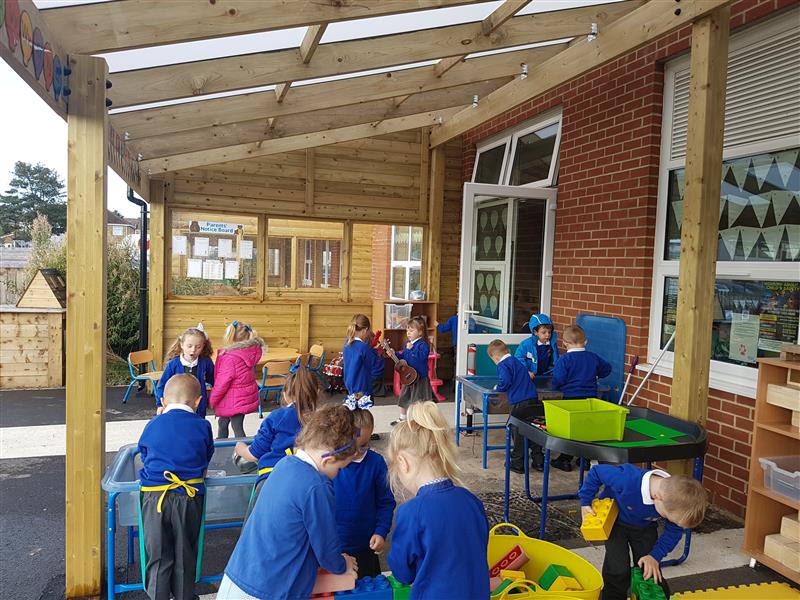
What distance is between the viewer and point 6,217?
107 feet

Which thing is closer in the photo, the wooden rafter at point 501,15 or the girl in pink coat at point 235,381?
the wooden rafter at point 501,15

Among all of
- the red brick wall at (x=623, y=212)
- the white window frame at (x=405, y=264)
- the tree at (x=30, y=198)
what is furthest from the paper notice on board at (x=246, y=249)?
the tree at (x=30, y=198)

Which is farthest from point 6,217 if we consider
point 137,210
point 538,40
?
point 538,40

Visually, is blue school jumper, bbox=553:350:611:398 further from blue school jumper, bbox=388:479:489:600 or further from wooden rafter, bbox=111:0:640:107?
blue school jumper, bbox=388:479:489:600

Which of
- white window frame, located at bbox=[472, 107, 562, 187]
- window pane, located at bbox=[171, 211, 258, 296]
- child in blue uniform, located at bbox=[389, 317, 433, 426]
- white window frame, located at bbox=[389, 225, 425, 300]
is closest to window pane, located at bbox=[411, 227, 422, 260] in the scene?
white window frame, located at bbox=[389, 225, 425, 300]

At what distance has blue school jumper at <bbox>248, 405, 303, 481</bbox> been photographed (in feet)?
9.54

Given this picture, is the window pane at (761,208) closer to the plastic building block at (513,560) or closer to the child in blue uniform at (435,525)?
the plastic building block at (513,560)

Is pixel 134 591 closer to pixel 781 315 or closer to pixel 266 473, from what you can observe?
pixel 266 473

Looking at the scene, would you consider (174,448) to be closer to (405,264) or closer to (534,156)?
(534,156)

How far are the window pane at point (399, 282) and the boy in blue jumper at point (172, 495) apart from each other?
6.68 metres

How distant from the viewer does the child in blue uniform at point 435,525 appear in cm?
181

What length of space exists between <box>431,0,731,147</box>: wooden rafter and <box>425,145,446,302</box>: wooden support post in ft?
6.14

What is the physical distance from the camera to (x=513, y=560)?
8.54 ft

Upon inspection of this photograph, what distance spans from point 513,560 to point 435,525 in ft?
3.25
